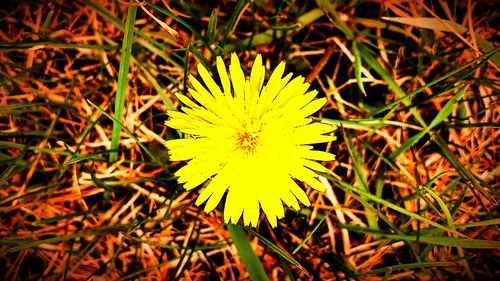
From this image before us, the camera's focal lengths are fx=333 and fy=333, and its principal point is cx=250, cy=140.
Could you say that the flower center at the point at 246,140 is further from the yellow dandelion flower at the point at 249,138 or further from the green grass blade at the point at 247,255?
the green grass blade at the point at 247,255

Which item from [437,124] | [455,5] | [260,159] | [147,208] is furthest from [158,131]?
[455,5]

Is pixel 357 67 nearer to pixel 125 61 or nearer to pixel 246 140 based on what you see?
pixel 246 140

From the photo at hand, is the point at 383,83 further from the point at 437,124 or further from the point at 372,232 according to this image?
the point at 372,232

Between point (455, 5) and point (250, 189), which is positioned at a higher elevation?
point (455, 5)

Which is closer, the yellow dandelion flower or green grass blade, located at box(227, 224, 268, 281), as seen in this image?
the yellow dandelion flower

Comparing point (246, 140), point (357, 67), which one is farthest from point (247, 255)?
point (357, 67)

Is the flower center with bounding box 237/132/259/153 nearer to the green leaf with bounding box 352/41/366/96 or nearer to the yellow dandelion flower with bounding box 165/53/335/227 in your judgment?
the yellow dandelion flower with bounding box 165/53/335/227

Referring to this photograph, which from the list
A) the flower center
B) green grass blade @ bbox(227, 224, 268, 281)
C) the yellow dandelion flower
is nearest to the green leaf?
the yellow dandelion flower

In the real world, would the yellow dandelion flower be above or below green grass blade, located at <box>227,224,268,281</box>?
above
